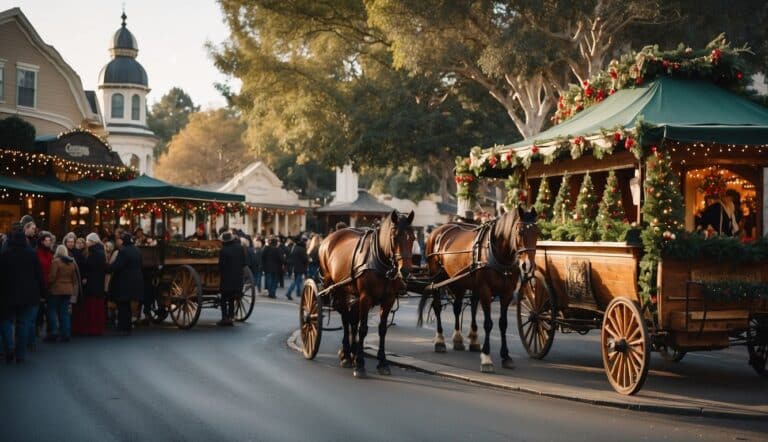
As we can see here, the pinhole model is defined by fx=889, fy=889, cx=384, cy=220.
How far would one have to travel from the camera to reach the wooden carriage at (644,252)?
10.1m

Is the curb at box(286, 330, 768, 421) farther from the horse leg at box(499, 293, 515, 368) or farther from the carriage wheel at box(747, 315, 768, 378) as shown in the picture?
the carriage wheel at box(747, 315, 768, 378)

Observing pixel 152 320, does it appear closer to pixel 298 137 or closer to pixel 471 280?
pixel 471 280

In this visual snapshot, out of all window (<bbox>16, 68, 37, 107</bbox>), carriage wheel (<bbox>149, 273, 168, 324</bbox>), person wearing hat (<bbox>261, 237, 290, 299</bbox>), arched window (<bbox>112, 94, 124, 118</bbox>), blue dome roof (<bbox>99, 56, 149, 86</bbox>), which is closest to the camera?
carriage wheel (<bbox>149, 273, 168, 324</bbox>)

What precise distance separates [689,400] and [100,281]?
11.1 m

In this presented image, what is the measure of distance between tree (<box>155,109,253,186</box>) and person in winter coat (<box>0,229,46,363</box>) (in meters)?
61.7

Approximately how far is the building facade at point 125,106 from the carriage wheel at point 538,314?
186 feet

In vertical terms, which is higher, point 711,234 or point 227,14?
point 227,14

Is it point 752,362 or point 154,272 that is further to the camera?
point 154,272

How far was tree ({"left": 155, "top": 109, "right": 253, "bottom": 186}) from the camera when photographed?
246 feet

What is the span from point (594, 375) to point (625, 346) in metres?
1.86

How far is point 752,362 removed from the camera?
37.7 feet

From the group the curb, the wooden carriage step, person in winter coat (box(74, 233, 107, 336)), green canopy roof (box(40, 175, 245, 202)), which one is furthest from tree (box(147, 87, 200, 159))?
the wooden carriage step

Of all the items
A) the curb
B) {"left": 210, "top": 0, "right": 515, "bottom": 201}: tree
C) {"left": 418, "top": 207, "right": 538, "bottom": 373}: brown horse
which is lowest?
the curb

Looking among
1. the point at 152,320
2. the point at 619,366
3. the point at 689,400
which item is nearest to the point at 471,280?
the point at 619,366
